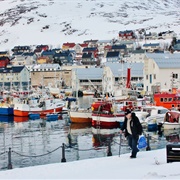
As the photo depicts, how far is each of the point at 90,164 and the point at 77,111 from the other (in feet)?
66.5

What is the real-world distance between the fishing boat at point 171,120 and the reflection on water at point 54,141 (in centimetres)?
94

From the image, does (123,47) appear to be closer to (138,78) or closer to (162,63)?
(138,78)

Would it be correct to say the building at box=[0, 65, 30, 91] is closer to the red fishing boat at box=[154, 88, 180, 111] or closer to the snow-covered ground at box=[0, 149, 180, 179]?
the red fishing boat at box=[154, 88, 180, 111]

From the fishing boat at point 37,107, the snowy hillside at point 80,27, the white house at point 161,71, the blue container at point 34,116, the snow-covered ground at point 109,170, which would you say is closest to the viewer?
the snow-covered ground at point 109,170

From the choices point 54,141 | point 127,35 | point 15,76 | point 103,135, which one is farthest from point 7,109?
point 127,35

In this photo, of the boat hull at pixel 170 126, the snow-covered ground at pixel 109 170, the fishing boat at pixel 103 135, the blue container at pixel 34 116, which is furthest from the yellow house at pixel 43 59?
the snow-covered ground at pixel 109 170

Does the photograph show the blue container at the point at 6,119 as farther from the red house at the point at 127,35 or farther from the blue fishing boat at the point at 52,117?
the red house at the point at 127,35

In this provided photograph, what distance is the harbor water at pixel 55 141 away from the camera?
17922 mm

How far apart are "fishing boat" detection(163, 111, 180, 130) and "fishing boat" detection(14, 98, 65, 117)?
47.3 feet

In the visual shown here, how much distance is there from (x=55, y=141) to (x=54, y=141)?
5cm

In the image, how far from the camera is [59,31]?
18462 cm

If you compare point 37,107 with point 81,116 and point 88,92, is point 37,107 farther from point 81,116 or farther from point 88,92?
point 88,92

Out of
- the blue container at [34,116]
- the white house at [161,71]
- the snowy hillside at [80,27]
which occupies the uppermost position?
the snowy hillside at [80,27]

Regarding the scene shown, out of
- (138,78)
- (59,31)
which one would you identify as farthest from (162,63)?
(59,31)
